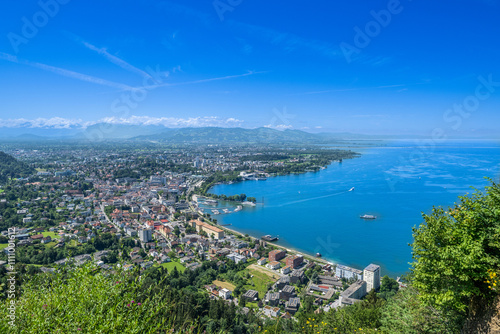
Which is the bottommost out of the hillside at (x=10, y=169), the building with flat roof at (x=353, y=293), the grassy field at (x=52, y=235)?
the grassy field at (x=52, y=235)

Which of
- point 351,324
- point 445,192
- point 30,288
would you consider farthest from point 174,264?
point 445,192

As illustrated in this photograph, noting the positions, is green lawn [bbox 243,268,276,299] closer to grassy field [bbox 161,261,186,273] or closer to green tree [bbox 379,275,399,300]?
grassy field [bbox 161,261,186,273]

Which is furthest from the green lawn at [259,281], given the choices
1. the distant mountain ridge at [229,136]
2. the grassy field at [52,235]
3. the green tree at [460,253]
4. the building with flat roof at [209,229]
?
the distant mountain ridge at [229,136]

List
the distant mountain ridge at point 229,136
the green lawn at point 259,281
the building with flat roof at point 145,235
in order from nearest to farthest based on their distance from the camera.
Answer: the green lawn at point 259,281 < the building with flat roof at point 145,235 < the distant mountain ridge at point 229,136

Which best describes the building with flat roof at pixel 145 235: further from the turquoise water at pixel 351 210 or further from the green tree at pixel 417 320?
the green tree at pixel 417 320

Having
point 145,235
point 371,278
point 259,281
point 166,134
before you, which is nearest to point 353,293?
point 371,278

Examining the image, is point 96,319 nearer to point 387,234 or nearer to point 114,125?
point 387,234

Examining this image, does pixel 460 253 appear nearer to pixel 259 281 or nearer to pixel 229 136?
pixel 259 281
